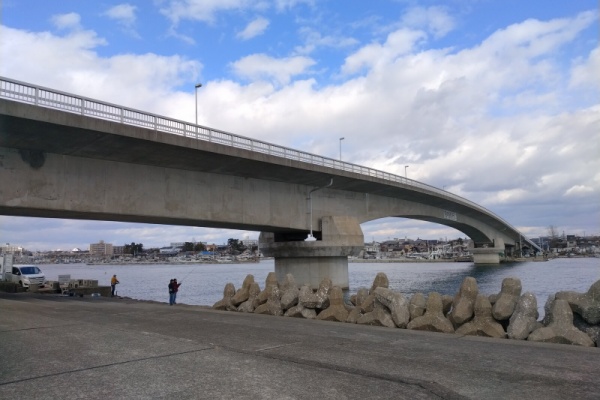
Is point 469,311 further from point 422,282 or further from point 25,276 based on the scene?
point 422,282

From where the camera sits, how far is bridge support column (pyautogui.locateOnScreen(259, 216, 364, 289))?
123ft

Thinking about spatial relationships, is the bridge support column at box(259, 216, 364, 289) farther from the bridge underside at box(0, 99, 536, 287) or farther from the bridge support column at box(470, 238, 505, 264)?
the bridge support column at box(470, 238, 505, 264)

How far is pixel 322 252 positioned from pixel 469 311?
23934mm

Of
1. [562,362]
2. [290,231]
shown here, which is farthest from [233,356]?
[290,231]

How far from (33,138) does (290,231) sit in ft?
69.1

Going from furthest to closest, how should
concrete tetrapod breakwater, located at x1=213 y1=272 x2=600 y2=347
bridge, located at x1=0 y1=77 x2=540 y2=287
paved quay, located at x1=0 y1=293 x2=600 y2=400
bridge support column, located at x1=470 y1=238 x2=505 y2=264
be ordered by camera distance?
bridge support column, located at x1=470 y1=238 x2=505 y2=264 < bridge, located at x1=0 y1=77 x2=540 y2=287 < concrete tetrapod breakwater, located at x1=213 y1=272 x2=600 y2=347 < paved quay, located at x1=0 y1=293 x2=600 y2=400

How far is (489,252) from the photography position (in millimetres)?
107750

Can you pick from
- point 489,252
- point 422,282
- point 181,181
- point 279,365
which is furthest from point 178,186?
point 489,252

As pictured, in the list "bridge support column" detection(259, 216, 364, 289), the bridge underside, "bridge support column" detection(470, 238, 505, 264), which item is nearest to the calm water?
"bridge support column" detection(259, 216, 364, 289)

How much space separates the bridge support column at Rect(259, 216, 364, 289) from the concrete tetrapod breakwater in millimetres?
18915

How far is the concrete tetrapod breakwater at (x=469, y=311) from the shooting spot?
11914 millimetres

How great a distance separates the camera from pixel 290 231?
38.0 meters

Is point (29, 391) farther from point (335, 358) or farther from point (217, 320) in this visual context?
point (217, 320)

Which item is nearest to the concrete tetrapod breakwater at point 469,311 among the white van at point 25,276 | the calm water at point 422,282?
the calm water at point 422,282
